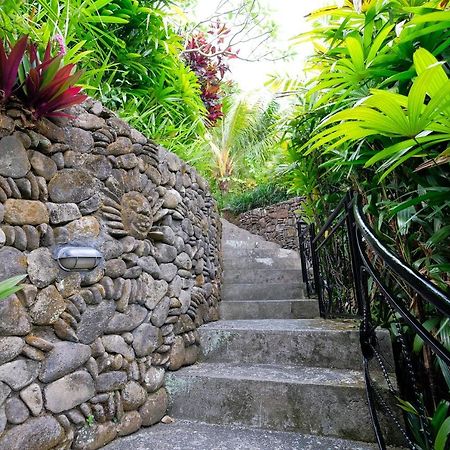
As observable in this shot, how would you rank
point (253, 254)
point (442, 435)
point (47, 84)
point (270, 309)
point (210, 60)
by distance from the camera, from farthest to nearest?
point (253, 254)
point (210, 60)
point (270, 309)
point (47, 84)
point (442, 435)

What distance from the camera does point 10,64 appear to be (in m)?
1.27

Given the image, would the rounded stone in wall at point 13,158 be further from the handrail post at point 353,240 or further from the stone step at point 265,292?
the stone step at point 265,292

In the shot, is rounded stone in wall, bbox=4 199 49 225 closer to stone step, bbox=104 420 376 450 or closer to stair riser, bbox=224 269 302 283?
stone step, bbox=104 420 376 450

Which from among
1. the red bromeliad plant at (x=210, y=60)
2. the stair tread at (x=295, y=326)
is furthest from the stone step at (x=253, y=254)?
the stair tread at (x=295, y=326)

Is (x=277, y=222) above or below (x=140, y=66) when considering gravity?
below

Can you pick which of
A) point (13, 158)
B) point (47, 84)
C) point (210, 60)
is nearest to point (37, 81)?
point (47, 84)

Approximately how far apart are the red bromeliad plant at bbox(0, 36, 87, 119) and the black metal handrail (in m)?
1.28

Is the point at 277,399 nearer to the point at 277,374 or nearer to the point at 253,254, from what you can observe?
the point at 277,374

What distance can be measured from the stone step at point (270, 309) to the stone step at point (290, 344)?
0.33m

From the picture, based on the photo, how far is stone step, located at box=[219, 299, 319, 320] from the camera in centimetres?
271

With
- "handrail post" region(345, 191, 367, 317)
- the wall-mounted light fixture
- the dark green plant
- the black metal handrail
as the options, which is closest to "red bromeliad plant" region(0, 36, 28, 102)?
the wall-mounted light fixture

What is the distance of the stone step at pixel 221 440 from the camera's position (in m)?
1.42

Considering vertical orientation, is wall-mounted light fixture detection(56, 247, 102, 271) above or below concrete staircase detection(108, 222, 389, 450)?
above

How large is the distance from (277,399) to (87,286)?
1.02 meters
